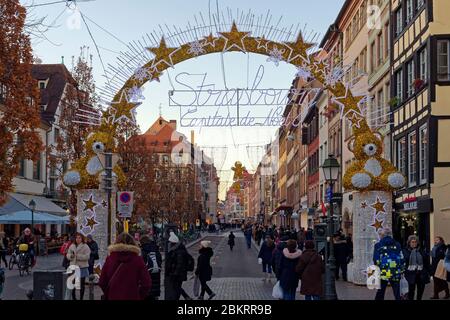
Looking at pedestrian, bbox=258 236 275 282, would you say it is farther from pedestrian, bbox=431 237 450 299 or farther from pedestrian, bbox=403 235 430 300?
pedestrian, bbox=403 235 430 300

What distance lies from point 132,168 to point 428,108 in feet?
63.0

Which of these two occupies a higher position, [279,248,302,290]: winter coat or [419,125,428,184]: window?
[419,125,428,184]: window

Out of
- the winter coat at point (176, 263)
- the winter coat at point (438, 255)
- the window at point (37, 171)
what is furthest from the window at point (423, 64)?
the window at point (37, 171)

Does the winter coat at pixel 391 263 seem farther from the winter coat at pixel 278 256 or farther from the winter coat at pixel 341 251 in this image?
the winter coat at pixel 341 251

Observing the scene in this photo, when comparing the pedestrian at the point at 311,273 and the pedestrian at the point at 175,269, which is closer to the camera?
the pedestrian at the point at 311,273

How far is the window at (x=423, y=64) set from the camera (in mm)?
29172

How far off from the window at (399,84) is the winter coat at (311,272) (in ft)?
66.0

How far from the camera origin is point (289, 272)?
15273 millimetres

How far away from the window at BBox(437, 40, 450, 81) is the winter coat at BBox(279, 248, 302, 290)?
50.9 feet

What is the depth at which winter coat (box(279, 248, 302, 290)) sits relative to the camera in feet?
50.0

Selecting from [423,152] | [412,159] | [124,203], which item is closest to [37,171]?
[412,159]

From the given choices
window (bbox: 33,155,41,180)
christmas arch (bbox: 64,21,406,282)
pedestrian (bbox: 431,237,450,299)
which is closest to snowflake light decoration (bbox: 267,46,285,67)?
christmas arch (bbox: 64,21,406,282)

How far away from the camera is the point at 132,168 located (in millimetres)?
42719
